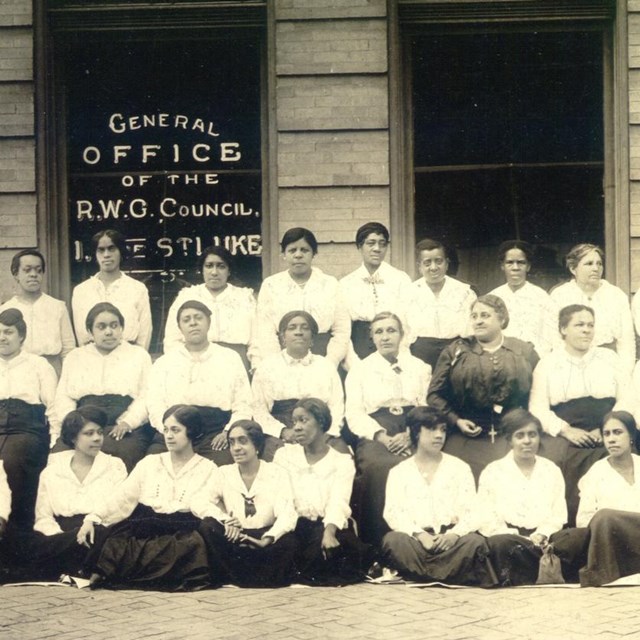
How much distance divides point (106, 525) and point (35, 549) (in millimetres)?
468

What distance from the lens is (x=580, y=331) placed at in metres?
7.23

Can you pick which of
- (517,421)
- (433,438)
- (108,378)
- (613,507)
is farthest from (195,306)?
(613,507)

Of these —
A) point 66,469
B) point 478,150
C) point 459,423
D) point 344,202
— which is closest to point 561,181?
point 478,150

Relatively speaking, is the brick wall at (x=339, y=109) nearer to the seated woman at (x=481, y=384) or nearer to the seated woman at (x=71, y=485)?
the seated woman at (x=481, y=384)

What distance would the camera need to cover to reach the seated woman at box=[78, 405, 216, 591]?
6.68m

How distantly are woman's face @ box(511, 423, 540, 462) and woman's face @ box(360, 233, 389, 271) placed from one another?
1.81 meters

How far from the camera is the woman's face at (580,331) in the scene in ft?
23.7

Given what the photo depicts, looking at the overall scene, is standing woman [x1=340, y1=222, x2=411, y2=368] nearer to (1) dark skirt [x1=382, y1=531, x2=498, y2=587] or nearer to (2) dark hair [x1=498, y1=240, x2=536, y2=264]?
(2) dark hair [x1=498, y1=240, x2=536, y2=264]

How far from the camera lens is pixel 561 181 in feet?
29.0

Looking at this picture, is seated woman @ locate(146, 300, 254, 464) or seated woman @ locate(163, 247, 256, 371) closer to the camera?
seated woman @ locate(146, 300, 254, 464)

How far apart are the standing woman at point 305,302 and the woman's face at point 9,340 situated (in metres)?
1.69

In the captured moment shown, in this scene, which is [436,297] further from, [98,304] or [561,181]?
[98,304]

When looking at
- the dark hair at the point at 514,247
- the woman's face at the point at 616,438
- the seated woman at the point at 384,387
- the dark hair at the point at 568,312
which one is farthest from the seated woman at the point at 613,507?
the dark hair at the point at 514,247

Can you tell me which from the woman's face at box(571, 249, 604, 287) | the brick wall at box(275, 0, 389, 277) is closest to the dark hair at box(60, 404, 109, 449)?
the brick wall at box(275, 0, 389, 277)
